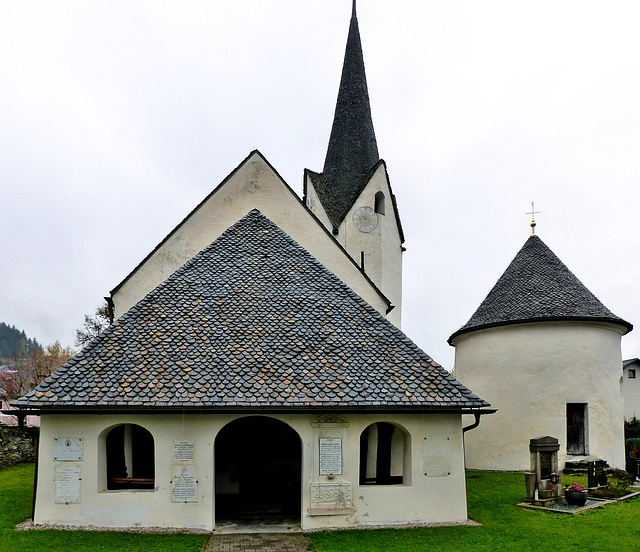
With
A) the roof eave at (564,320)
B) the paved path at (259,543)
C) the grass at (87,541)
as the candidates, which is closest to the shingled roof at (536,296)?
the roof eave at (564,320)

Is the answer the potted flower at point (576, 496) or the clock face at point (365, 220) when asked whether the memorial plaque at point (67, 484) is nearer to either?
the potted flower at point (576, 496)

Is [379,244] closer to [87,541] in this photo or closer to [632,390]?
[87,541]

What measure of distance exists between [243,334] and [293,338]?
126cm

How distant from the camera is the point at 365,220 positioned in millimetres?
24359

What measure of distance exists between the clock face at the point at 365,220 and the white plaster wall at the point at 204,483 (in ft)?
43.3

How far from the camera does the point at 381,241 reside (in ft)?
79.6

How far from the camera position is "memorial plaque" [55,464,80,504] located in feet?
37.3

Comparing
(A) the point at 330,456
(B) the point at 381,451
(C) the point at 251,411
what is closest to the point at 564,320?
(B) the point at 381,451

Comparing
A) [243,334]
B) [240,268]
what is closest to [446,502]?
[243,334]

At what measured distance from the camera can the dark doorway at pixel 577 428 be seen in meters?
20.6

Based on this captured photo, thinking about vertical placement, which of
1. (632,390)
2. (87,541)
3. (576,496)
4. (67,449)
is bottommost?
(632,390)

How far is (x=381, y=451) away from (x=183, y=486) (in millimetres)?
6164

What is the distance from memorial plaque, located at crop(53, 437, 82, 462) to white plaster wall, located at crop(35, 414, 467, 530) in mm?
100

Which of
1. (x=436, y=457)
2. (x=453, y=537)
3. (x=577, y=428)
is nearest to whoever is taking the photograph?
(x=453, y=537)
